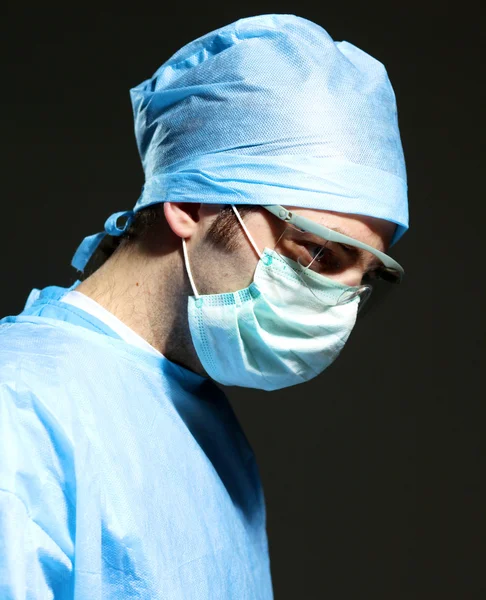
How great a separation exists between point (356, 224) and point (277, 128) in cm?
18

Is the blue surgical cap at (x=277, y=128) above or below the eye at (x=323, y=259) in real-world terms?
above

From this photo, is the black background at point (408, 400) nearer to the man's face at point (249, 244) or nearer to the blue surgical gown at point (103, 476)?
the blue surgical gown at point (103, 476)

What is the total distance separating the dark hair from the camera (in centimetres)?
120

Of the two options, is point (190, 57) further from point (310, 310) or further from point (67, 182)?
point (67, 182)

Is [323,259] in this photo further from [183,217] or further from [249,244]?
[183,217]

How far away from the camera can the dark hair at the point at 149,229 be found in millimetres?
1204

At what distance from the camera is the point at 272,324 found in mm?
1236

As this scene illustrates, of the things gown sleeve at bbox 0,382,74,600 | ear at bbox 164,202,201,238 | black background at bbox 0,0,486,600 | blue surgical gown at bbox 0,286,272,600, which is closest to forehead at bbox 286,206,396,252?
ear at bbox 164,202,201,238

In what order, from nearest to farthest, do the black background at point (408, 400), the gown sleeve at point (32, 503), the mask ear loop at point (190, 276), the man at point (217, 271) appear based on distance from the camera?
the gown sleeve at point (32, 503) → the man at point (217, 271) → the mask ear loop at point (190, 276) → the black background at point (408, 400)

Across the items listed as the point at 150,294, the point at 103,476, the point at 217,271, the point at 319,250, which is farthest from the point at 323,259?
the point at 103,476

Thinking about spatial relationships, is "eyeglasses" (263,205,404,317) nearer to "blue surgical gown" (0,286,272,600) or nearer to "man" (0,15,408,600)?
"man" (0,15,408,600)

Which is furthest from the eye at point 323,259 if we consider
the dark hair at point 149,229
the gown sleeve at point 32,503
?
the gown sleeve at point 32,503

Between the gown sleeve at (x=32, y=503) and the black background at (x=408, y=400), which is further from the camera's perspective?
the black background at (x=408, y=400)

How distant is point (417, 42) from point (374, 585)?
164cm
